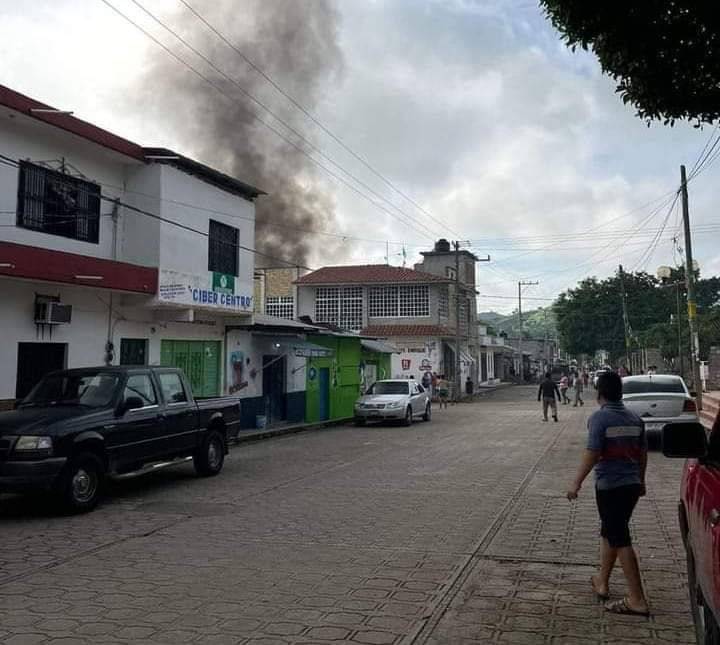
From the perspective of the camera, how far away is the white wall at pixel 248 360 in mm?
20562

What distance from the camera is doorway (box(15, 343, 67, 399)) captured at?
13406mm

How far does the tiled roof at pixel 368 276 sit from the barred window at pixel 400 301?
87 centimetres

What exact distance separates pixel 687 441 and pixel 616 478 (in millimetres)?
1459

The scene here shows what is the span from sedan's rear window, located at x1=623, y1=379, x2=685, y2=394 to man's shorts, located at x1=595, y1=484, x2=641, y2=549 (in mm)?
11713

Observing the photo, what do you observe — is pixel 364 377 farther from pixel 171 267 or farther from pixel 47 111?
pixel 47 111

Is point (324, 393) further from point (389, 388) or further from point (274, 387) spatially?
point (274, 387)

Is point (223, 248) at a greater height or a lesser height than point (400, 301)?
lesser

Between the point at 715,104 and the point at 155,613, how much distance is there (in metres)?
5.84

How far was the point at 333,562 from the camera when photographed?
6469 mm

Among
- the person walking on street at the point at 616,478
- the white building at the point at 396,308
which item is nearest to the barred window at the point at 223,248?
the person walking on street at the point at 616,478

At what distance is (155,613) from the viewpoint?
16.6ft

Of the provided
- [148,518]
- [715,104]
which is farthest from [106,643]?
[715,104]

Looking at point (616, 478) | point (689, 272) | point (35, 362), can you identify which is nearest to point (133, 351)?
point (35, 362)

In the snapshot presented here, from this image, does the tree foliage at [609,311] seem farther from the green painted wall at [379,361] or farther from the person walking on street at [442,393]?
the green painted wall at [379,361]
